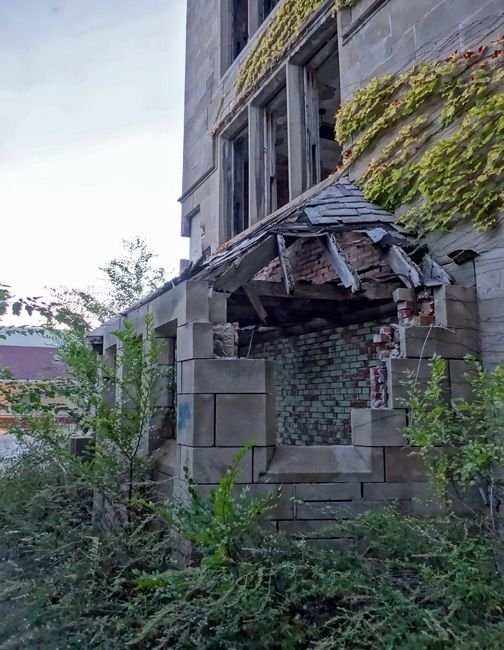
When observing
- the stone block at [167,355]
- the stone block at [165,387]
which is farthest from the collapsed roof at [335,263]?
the stone block at [165,387]

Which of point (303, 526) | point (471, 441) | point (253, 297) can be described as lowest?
point (303, 526)

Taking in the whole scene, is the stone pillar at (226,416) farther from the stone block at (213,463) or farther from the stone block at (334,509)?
the stone block at (334,509)

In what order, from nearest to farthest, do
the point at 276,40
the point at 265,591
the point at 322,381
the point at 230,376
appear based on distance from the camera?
the point at 265,591
the point at 230,376
the point at 322,381
the point at 276,40

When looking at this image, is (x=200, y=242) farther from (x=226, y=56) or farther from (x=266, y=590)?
(x=266, y=590)

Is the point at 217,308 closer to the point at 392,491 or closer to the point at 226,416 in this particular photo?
the point at 226,416

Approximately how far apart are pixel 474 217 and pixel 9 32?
22.3 ft

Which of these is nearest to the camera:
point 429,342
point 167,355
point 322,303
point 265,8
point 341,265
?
point 429,342

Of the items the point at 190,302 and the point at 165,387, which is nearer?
the point at 190,302

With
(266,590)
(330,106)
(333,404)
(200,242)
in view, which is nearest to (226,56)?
(330,106)

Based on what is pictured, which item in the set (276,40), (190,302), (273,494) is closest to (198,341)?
(190,302)

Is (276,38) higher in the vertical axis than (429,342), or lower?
higher

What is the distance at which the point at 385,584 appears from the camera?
3002 millimetres

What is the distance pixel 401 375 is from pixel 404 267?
111cm

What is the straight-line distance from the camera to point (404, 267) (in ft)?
15.0
